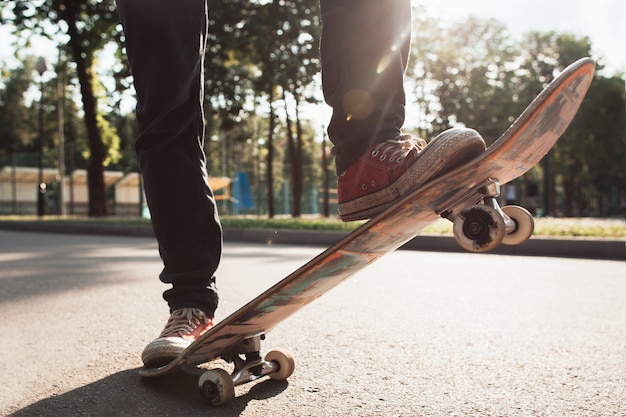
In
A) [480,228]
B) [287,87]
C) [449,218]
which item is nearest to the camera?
[480,228]

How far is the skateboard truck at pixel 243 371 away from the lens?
1.48 meters

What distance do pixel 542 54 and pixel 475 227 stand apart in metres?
38.2

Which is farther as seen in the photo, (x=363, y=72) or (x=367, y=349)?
(x=367, y=349)

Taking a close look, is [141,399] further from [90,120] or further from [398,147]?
[90,120]

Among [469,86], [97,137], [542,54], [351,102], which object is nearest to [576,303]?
[351,102]

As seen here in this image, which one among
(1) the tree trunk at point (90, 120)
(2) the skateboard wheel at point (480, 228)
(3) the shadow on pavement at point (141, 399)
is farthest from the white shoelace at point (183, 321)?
(1) the tree trunk at point (90, 120)

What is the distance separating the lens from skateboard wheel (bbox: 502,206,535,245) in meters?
1.47

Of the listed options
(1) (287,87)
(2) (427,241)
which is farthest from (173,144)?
(1) (287,87)

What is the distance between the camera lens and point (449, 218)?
1.49 m

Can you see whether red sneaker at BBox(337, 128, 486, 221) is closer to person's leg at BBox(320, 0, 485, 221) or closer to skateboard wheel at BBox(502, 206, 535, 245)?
person's leg at BBox(320, 0, 485, 221)

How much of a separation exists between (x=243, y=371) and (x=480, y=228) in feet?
2.40

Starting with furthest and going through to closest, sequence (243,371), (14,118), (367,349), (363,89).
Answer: (14,118), (367,349), (363,89), (243,371)

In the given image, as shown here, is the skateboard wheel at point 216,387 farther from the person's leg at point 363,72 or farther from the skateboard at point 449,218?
the person's leg at point 363,72

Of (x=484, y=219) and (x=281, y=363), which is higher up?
(x=484, y=219)
